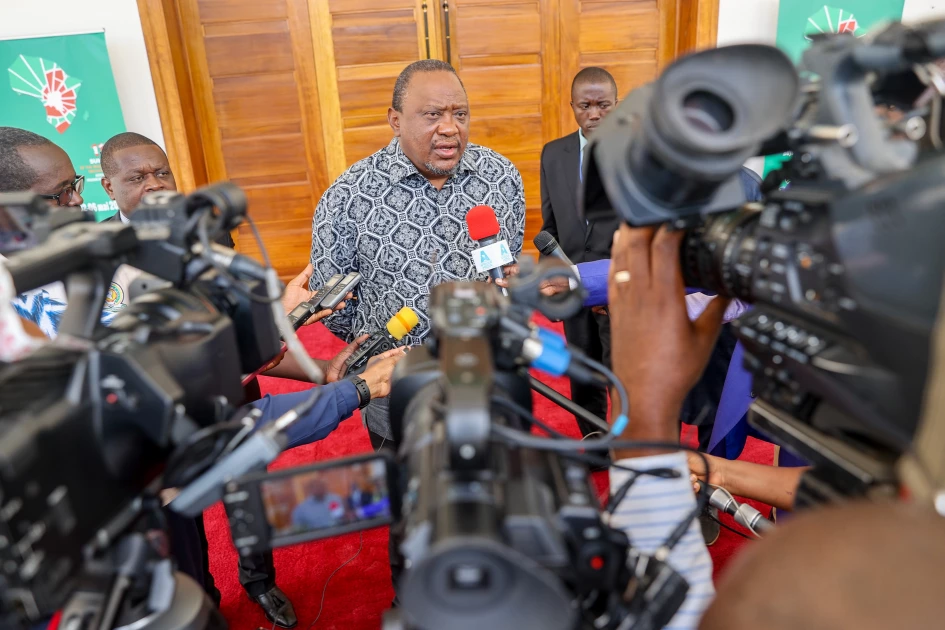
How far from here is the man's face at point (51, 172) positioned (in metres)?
1.53

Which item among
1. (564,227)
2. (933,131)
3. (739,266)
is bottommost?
(564,227)

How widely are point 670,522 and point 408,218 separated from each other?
1.20 m

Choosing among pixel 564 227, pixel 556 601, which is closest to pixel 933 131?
pixel 556 601

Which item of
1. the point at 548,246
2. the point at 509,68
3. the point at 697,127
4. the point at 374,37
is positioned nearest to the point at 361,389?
the point at 548,246

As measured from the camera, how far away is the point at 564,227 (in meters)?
2.48

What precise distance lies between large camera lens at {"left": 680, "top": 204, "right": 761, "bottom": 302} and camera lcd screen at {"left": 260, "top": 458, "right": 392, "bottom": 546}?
43 centimetres

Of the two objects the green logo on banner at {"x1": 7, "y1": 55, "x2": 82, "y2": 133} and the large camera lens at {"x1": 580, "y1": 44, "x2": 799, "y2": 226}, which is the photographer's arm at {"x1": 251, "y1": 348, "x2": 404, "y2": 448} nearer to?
the large camera lens at {"x1": 580, "y1": 44, "x2": 799, "y2": 226}

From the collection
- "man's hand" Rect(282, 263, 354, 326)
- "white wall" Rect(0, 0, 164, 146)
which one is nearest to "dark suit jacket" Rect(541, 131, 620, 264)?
"man's hand" Rect(282, 263, 354, 326)

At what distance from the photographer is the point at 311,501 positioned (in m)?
0.61

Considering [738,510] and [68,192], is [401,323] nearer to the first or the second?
[738,510]

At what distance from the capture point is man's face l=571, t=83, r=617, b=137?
8.63 feet

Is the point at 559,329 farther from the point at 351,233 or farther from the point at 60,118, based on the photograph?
the point at 60,118

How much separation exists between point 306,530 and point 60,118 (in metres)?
3.70

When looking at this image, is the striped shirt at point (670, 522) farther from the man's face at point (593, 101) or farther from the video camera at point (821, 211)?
the man's face at point (593, 101)
